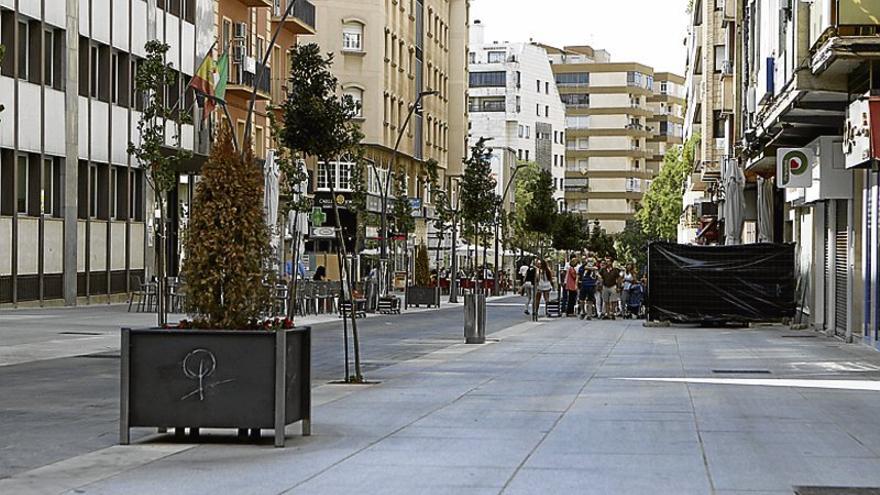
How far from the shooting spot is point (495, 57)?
171 meters

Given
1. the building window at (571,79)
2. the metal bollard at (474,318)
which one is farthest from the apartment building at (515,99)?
the metal bollard at (474,318)

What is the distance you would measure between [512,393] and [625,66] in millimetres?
170615

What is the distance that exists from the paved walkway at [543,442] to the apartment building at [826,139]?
467 cm

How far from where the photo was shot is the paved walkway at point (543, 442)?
33.4 ft

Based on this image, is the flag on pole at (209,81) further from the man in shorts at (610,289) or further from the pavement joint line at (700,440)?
the pavement joint line at (700,440)

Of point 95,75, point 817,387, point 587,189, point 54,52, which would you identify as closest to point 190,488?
point 817,387

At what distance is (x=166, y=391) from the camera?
12.0m

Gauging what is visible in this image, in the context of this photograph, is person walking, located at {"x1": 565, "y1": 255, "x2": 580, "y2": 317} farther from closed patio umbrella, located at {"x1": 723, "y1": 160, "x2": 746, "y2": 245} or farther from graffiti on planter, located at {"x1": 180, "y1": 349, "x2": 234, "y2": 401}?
graffiti on planter, located at {"x1": 180, "y1": 349, "x2": 234, "y2": 401}

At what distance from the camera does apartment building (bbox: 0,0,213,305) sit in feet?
131

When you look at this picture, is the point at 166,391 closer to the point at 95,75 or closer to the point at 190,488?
the point at 190,488

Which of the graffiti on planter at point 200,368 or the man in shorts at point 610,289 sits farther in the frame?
the man in shorts at point 610,289

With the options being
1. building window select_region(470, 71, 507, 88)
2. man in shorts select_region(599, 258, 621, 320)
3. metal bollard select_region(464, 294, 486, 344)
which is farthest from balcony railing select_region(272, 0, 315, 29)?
building window select_region(470, 71, 507, 88)

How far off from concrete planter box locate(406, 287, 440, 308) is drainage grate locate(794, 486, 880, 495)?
159 ft

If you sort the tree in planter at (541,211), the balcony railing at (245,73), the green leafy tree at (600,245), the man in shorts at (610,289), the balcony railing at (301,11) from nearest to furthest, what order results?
the man in shorts at (610,289) → the balcony railing at (245,73) → the balcony railing at (301,11) → the tree in planter at (541,211) → the green leafy tree at (600,245)
